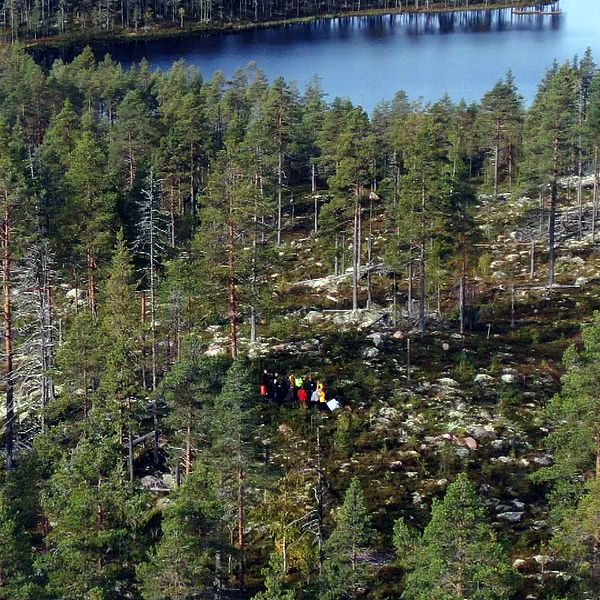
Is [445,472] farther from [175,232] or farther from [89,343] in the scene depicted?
[175,232]

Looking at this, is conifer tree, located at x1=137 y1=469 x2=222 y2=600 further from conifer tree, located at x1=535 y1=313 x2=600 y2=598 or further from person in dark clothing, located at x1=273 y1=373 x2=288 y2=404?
person in dark clothing, located at x1=273 y1=373 x2=288 y2=404

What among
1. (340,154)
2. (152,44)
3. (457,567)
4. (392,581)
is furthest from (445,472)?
(152,44)

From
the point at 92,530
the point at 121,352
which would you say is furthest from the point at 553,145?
the point at 92,530

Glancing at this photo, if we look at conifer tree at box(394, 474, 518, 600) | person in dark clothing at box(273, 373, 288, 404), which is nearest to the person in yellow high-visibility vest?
person in dark clothing at box(273, 373, 288, 404)

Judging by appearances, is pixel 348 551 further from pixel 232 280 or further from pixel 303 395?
pixel 232 280

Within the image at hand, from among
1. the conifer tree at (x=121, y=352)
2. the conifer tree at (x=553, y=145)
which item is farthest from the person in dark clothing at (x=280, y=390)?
the conifer tree at (x=553, y=145)
